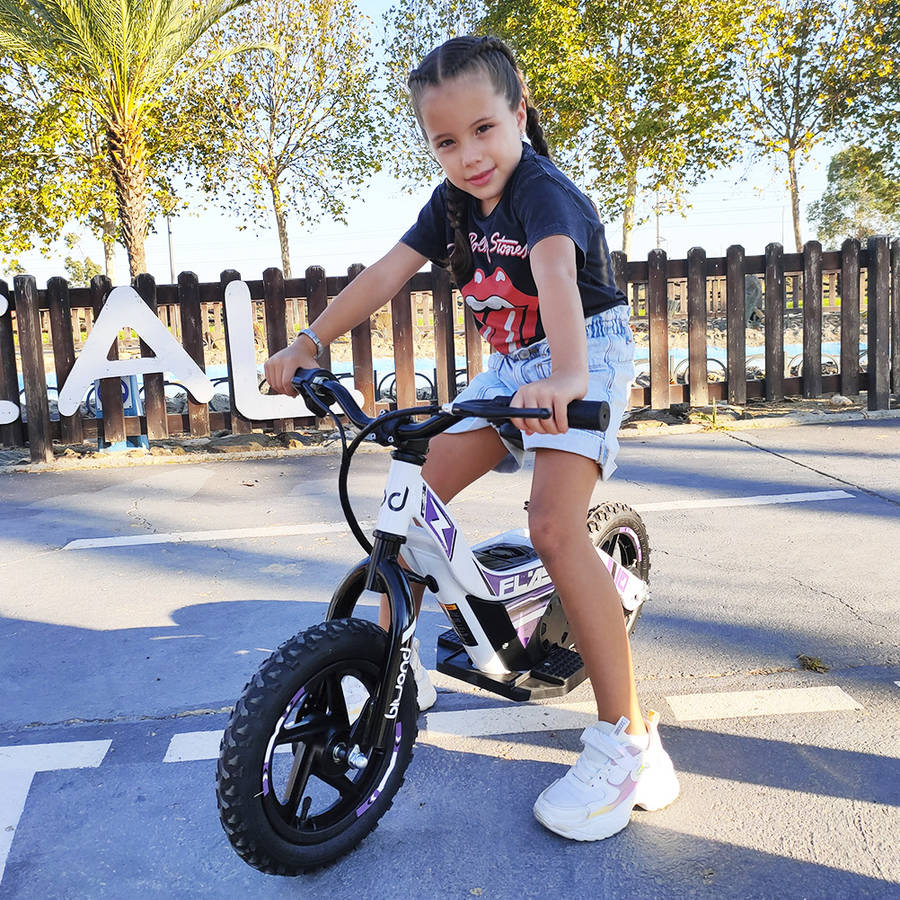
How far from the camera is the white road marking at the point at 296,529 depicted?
4711mm

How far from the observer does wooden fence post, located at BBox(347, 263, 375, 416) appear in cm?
761

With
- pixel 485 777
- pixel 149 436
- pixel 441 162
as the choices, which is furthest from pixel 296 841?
pixel 149 436

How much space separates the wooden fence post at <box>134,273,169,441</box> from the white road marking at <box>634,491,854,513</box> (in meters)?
4.27

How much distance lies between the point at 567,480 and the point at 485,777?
2.75 ft

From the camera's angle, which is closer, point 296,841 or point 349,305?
point 296,841

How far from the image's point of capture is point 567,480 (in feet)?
6.86

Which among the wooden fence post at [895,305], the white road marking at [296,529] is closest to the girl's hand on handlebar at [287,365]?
the white road marking at [296,529]

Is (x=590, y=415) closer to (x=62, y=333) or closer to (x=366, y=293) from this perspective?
(x=366, y=293)

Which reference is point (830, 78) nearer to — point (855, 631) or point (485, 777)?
point (855, 631)

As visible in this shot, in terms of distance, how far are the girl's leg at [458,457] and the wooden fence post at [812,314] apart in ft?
21.7

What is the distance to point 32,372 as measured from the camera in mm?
7141

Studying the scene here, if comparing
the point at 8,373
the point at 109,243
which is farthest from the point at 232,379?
the point at 109,243

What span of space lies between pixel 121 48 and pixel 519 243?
1289 centimetres

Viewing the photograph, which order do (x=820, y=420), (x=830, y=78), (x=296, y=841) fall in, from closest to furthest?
1. (x=296, y=841)
2. (x=820, y=420)
3. (x=830, y=78)
